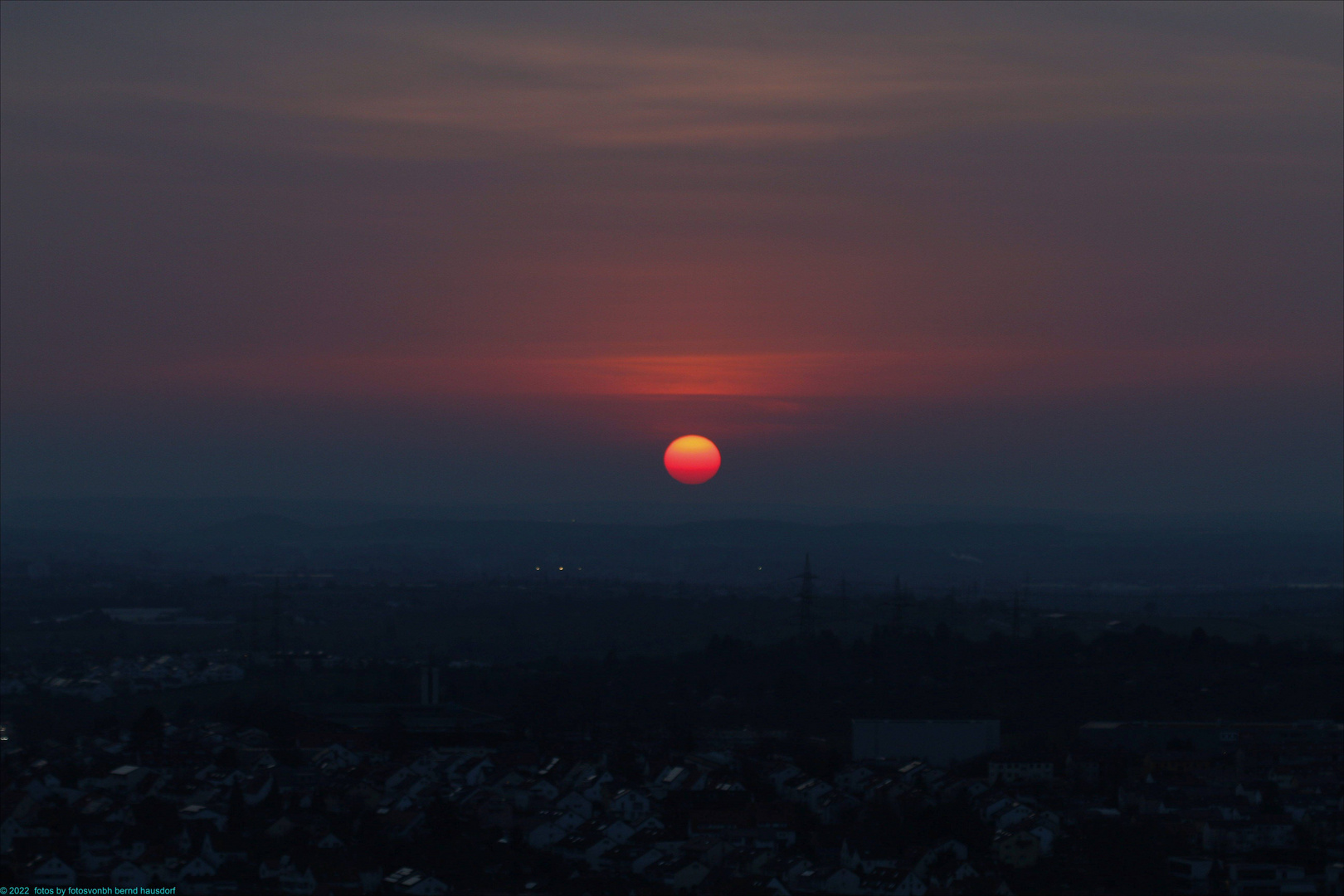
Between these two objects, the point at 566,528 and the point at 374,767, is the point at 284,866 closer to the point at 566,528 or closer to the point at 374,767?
the point at 374,767

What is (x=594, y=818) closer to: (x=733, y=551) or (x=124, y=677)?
(x=124, y=677)

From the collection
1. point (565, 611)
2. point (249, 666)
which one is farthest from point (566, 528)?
point (249, 666)

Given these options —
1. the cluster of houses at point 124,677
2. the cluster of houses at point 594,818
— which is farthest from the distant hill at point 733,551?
the cluster of houses at point 594,818

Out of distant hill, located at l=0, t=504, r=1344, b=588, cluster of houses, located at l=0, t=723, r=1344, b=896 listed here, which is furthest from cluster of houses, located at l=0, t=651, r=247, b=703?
distant hill, located at l=0, t=504, r=1344, b=588

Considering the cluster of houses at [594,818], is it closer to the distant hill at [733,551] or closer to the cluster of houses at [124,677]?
the cluster of houses at [124,677]

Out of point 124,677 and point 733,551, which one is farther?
point 733,551

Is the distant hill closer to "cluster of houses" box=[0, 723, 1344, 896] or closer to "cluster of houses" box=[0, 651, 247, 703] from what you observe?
"cluster of houses" box=[0, 651, 247, 703]

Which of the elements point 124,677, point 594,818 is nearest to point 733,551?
point 124,677
